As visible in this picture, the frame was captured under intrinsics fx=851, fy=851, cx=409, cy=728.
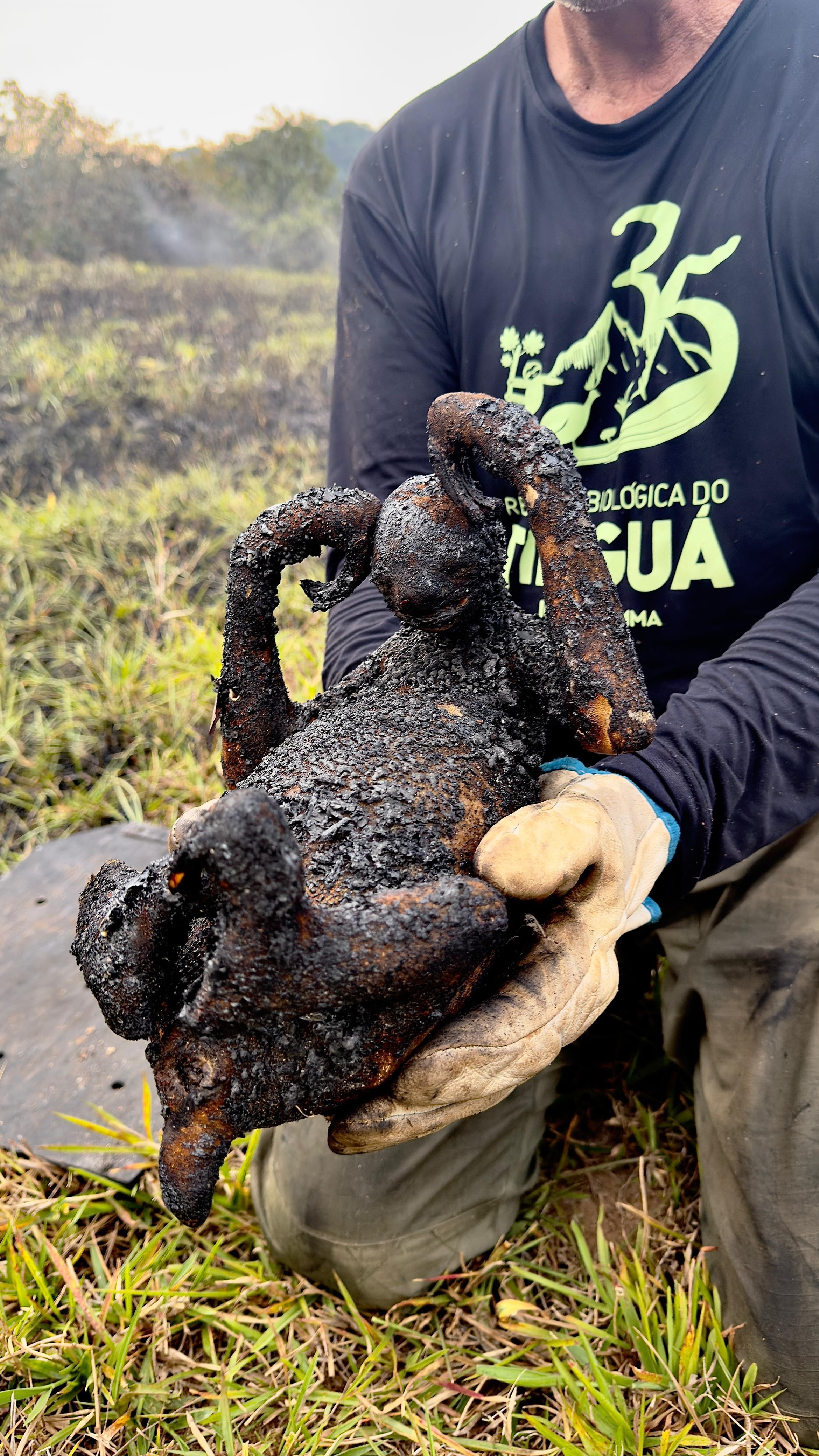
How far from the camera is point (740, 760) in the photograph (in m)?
1.47

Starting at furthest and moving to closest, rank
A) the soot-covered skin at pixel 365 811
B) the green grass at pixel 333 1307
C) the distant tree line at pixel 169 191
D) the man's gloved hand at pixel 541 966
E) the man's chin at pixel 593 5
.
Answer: the distant tree line at pixel 169 191 → the man's chin at pixel 593 5 → the green grass at pixel 333 1307 → the man's gloved hand at pixel 541 966 → the soot-covered skin at pixel 365 811

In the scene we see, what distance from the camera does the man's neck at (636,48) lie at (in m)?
1.79

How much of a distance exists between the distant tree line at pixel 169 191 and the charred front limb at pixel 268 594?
4.34m

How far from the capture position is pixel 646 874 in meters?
1.39

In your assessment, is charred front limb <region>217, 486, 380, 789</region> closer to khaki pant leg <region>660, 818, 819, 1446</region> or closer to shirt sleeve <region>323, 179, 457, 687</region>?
shirt sleeve <region>323, 179, 457, 687</region>

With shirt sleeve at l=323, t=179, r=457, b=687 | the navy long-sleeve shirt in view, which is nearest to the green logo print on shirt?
the navy long-sleeve shirt

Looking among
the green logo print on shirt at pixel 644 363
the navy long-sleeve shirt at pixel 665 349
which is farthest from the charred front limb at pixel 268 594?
the green logo print on shirt at pixel 644 363

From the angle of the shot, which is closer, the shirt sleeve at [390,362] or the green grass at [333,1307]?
the green grass at [333,1307]

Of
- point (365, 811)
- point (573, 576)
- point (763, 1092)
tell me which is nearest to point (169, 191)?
point (573, 576)

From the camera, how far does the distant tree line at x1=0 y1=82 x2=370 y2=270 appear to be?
16.0 ft

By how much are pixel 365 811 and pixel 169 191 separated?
229 inches

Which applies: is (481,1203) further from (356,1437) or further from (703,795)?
(703,795)

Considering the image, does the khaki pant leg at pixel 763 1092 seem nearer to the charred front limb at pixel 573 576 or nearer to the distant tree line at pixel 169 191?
the charred front limb at pixel 573 576

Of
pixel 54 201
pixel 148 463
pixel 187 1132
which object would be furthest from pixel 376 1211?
pixel 54 201
